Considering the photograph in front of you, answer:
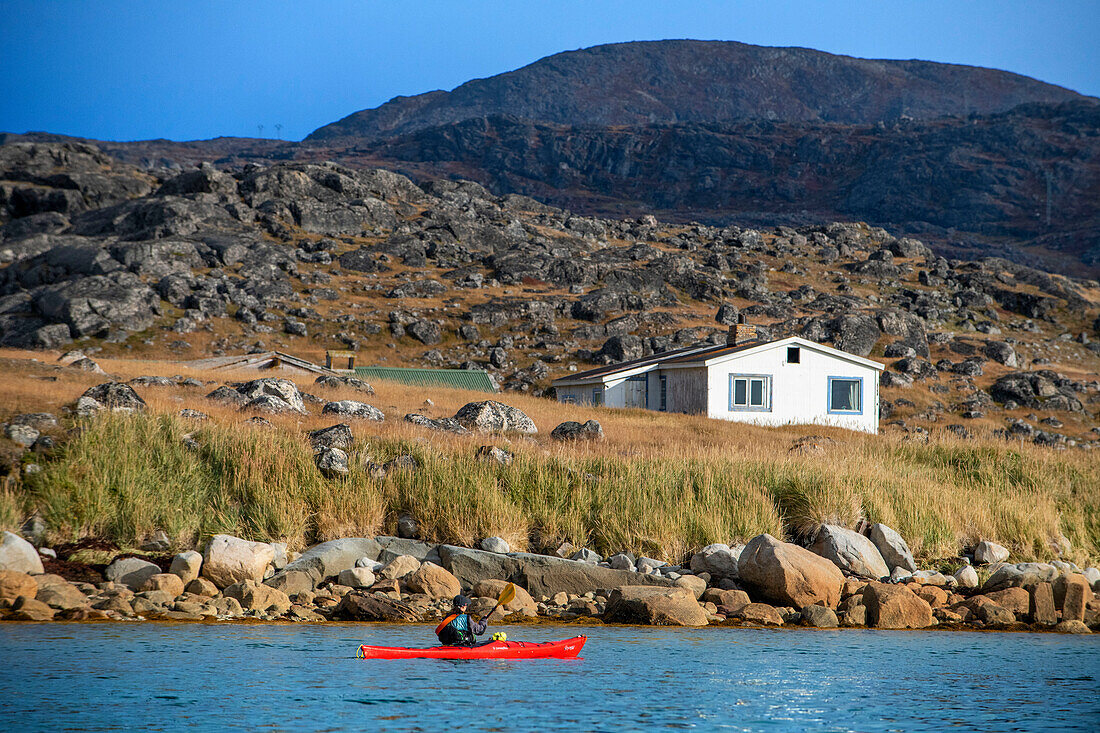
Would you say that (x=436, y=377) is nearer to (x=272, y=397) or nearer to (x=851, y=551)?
(x=272, y=397)

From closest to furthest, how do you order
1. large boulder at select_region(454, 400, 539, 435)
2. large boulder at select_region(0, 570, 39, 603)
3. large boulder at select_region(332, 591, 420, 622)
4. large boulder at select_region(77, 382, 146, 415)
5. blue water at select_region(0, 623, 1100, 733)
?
blue water at select_region(0, 623, 1100, 733), large boulder at select_region(0, 570, 39, 603), large boulder at select_region(332, 591, 420, 622), large boulder at select_region(77, 382, 146, 415), large boulder at select_region(454, 400, 539, 435)

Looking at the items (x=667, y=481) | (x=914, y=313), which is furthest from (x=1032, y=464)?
(x=914, y=313)

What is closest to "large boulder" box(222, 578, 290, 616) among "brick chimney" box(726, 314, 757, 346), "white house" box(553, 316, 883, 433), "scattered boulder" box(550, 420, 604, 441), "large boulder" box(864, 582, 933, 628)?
"large boulder" box(864, 582, 933, 628)

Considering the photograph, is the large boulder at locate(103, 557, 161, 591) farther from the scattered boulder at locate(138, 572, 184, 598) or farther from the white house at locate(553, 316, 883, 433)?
the white house at locate(553, 316, 883, 433)

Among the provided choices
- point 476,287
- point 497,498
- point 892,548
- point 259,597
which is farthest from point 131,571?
point 476,287

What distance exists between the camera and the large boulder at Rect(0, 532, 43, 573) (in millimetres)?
12070

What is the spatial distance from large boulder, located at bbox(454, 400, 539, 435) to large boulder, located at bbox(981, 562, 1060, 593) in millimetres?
13695

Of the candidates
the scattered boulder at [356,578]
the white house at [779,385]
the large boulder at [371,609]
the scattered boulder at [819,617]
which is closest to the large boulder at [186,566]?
the scattered boulder at [356,578]

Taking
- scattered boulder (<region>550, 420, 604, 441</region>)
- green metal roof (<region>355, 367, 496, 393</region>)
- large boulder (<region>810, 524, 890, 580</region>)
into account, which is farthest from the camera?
green metal roof (<region>355, 367, 496, 393</region>)

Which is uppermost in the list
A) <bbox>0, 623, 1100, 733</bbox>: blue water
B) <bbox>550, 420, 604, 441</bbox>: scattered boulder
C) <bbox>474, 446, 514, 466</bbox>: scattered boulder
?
<bbox>550, 420, 604, 441</bbox>: scattered boulder

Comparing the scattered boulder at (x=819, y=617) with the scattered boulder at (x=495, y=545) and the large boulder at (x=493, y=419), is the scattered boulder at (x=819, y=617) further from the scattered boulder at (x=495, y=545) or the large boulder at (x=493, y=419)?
Answer: the large boulder at (x=493, y=419)

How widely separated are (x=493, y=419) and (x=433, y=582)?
1366 cm

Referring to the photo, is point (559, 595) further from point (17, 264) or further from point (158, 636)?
point (17, 264)

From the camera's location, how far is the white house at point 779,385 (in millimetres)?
37719
